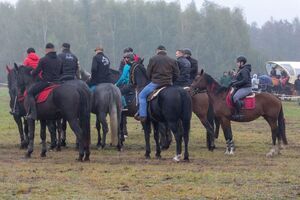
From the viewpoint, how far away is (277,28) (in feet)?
562

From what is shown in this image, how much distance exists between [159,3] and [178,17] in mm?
3674

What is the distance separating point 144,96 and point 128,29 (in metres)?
82.4

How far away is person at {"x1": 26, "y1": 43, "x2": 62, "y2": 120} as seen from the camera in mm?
15914

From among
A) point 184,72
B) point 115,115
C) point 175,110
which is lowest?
point 115,115

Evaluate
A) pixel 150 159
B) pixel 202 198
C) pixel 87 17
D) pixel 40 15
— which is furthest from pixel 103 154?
pixel 87 17

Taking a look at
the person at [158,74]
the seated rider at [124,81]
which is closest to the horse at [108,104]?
the seated rider at [124,81]

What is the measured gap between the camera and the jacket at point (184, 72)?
1848 cm

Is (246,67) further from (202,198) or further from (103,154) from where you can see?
(202,198)

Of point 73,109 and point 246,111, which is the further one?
point 246,111

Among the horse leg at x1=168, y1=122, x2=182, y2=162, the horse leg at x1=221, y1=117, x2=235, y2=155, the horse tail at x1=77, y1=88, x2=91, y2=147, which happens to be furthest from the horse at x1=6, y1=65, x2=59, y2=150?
the horse leg at x1=221, y1=117, x2=235, y2=155

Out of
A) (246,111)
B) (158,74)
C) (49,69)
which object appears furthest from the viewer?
(246,111)

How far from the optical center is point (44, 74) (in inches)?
635

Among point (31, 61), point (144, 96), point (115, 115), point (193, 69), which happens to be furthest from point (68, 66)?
point (193, 69)

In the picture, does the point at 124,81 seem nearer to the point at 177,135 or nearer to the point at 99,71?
the point at 99,71
